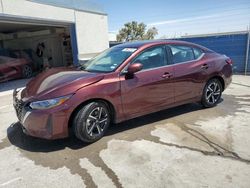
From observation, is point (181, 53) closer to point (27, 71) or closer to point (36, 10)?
point (36, 10)

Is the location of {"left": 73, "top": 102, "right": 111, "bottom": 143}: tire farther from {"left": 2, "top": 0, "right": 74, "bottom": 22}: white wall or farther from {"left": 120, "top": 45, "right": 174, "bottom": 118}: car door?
{"left": 2, "top": 0, "right": 74, "bottom": 22}: white wall

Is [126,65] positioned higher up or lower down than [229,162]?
higher up

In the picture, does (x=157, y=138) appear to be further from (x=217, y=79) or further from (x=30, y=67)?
(x=30, y=67)

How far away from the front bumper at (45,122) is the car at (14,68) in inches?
316

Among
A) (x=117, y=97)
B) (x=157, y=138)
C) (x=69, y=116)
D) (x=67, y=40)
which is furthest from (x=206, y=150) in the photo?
(x=67, y=40)

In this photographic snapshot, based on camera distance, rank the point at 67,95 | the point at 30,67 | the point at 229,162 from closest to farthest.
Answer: the point at 229,162 < the point at 67,95 < the point at 30,67

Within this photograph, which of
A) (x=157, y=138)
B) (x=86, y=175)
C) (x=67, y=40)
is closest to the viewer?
(x=86, y=175)

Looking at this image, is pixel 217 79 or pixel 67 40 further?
pixel 67 40

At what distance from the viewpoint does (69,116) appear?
Result: 3311mm

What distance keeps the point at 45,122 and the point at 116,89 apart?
3.84ft

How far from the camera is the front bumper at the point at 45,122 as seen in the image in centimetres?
320

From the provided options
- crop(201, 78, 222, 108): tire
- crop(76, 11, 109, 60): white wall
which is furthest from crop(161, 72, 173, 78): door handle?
crop(76, 11, 109, 60): white wall

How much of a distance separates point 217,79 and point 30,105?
12.9 feet

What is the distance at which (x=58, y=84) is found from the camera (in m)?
3.42
